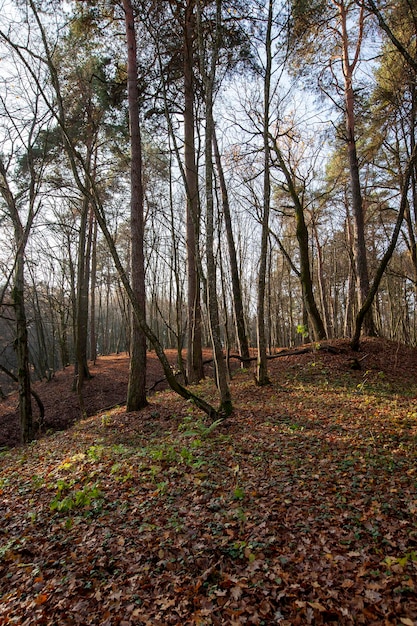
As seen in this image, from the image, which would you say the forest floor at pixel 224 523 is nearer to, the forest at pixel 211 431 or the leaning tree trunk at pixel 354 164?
the forest at pixel 211 431

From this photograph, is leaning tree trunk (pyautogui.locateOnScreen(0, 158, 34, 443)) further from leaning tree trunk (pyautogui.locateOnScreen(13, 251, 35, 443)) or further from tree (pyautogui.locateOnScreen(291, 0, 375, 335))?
tree (pyautogui.locateOnScreen(291, 0, 375, 335))

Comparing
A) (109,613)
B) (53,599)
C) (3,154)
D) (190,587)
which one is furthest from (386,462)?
(3,154)

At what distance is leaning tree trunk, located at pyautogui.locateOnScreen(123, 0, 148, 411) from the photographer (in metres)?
7.85

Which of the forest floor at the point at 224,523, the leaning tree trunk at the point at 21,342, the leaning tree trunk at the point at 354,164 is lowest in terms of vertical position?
the forest floor at the point at 224,523

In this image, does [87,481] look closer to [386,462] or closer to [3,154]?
[386,462]

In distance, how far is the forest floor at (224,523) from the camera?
8.37 feet

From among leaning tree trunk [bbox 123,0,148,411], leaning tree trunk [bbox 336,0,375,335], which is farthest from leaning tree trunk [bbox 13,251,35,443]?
leaning tree trunk [bbox 336,0,375,335]

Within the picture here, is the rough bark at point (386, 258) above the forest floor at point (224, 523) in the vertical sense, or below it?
above

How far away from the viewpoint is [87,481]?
15.4ft

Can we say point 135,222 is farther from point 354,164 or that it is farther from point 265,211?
point 354,164

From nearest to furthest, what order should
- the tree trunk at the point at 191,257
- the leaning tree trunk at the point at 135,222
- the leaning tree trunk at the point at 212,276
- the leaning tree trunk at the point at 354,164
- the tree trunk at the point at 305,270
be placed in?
the leaning tree trunk at the point at 212,276 → the leaning tree trunk at the point at 135,222 → the tree trunk at the point at 191,257 → the leaning tree trunk at the point at 354,164 → the tree trunk at the point at 305,270

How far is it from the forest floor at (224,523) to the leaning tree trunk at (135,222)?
1422 mm

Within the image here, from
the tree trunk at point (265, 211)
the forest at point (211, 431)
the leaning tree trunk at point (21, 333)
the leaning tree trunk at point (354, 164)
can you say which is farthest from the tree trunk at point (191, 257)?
the leaning tree trunk at point (354, 164)

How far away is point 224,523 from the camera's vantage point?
3.45 meters
